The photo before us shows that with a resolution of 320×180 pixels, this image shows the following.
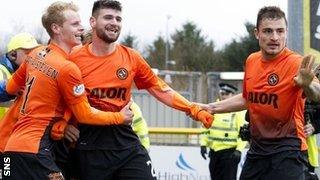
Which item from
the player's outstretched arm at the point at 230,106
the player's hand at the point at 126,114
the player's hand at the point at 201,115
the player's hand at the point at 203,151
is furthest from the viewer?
the player's hand at the point at 203,151

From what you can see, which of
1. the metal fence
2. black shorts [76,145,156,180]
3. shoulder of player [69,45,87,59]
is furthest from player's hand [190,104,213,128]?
the metal fence

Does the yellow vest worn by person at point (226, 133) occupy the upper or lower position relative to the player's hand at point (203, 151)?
upper

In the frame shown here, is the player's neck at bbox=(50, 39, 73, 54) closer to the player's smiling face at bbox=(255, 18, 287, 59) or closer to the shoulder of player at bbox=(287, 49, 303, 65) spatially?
the player's smiling face at bbox=(255, 18, 287, 59)

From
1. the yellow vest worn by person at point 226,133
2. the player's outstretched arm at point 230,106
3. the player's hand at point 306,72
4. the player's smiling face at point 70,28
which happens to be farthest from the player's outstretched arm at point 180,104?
the yellow vest worn by person at point 226,133

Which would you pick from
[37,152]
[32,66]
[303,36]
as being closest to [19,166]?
[37,152]

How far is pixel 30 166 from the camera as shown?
21.4ft

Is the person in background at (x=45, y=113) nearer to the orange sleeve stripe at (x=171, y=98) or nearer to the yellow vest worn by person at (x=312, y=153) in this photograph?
the orange sleeve stripe at (x=171, y=98)

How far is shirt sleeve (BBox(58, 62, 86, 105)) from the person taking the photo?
Result: 6.58 meters

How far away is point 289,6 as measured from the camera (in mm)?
10375

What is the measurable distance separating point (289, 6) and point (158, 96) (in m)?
3.57

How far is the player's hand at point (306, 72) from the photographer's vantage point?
655 centimetres

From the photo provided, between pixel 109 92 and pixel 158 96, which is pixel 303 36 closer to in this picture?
pixel 158 96

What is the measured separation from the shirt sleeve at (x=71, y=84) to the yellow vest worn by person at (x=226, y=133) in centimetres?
745

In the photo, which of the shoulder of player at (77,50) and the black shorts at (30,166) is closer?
the black shorts at (30,166)
